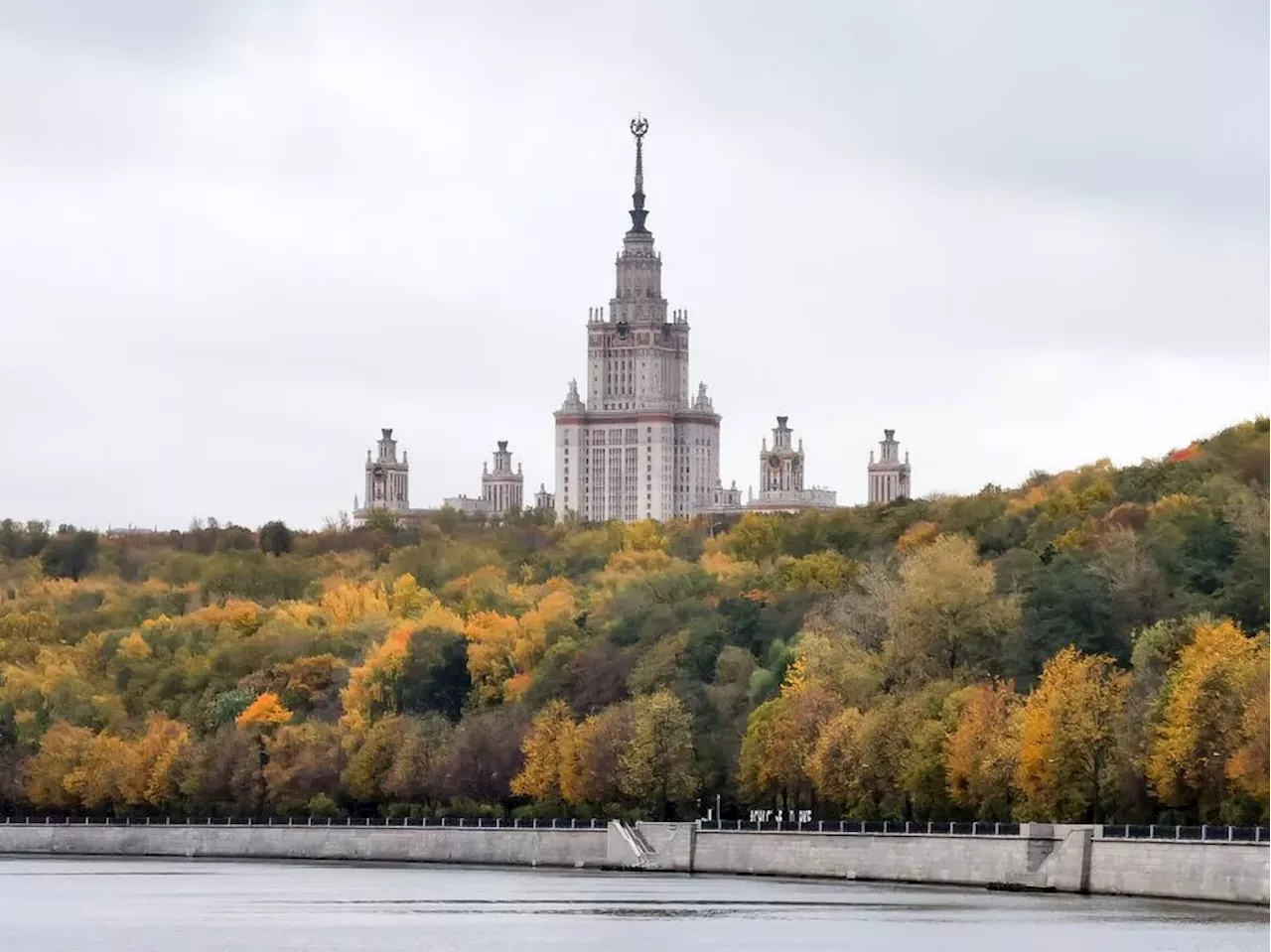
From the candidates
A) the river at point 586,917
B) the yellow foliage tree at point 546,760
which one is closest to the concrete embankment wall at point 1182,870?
the river at point 586,917

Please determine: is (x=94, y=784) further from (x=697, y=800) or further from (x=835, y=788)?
(x=835, y=788)

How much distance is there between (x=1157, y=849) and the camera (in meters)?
112

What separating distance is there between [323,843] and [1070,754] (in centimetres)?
4735

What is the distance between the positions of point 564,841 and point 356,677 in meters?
38.1

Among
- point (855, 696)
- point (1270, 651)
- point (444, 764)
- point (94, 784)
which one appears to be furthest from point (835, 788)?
point (94, 784)

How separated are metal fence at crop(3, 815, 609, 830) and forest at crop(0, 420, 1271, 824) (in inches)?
43.5

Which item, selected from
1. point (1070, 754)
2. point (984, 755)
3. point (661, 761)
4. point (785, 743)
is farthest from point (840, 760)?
point (1070, 754)

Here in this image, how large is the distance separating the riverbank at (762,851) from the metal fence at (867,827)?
54cm

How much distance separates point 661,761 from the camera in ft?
486

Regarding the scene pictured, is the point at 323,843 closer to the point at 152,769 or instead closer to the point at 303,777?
the point at 303,777

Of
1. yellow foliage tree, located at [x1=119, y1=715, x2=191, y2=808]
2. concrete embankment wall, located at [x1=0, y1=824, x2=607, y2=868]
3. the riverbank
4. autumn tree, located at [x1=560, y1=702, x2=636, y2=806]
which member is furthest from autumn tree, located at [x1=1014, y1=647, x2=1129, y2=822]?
yellow foliage tree, located at [x1=119, y1=715, x2=191, y2=808]

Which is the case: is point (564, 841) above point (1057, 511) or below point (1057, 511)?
below

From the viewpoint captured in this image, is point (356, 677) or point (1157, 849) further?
point (356, 677)

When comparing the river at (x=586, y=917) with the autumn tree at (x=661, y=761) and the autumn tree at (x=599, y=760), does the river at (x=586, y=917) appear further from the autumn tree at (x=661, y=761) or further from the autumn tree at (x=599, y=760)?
the autumn tree at (x=599, y=760)
